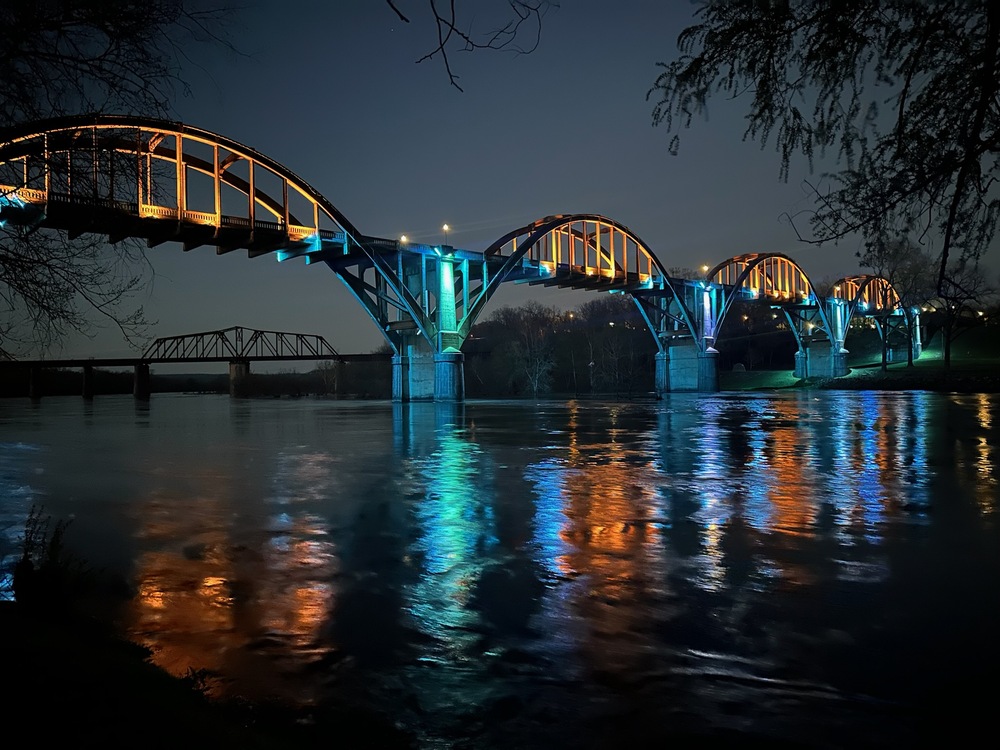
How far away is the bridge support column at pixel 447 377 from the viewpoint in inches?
2501

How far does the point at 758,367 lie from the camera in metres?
143

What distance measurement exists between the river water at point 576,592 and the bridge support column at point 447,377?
48.6 metres

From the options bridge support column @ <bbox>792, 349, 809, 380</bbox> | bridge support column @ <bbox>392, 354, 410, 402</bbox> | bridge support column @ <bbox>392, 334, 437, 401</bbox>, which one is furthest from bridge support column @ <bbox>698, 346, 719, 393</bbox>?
bridge support column @ <bbox>392, 354, 410, 402</bbox>

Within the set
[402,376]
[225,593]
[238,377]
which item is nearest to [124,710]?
[225,593]

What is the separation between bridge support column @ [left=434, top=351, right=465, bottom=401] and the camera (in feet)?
208

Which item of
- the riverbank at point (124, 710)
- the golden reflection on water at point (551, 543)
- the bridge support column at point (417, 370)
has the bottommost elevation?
the golden reflection on water at point (551, 543)

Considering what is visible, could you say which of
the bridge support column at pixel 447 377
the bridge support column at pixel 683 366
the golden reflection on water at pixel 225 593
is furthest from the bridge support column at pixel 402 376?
the golden reflection on water at pixel 225 593

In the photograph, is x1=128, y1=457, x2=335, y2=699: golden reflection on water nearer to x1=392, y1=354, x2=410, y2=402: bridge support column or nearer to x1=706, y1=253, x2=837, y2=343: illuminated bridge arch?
x1=392, y1=354, x2=410, y2=402: bridge support column

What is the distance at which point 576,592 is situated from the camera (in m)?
6.19

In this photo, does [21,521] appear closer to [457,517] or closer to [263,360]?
[457,517]

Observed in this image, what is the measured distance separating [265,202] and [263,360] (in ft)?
360

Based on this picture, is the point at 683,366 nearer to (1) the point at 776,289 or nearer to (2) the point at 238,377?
(1) the point at 776,289

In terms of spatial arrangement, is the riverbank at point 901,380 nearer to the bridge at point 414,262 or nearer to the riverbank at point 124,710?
the bridge at point 414,262

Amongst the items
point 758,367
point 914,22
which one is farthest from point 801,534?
point 758,367
